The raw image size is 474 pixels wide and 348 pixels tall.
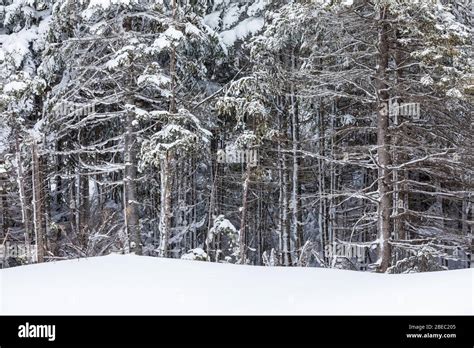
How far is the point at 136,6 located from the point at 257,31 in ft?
11.6

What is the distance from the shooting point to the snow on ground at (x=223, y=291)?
192 inches

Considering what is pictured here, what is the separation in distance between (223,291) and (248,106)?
861 centimetres

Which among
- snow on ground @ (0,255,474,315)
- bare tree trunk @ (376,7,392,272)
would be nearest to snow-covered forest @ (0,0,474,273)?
bare tree trunk @ (376,7,392,272)

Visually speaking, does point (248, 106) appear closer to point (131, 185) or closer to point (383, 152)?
point (131, 185)

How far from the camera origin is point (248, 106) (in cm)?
1379

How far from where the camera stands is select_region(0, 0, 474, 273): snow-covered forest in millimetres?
10609

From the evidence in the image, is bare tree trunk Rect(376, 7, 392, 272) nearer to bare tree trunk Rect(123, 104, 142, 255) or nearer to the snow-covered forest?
the snow-covered forest

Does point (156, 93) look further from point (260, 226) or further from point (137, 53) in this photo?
point (260, 226)

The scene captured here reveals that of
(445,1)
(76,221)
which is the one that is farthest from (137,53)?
(76,221)

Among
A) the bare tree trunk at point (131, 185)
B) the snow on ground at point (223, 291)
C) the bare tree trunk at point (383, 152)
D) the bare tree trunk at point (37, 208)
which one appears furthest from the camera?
the bare tree trunk at point (131, 185)

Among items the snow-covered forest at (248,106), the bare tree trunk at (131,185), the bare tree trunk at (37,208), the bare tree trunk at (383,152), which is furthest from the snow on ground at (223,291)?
the bare tree trunk at (131,185)

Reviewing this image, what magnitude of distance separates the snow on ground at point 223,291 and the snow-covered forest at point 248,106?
4.24 meters

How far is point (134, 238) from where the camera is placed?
45.9ft

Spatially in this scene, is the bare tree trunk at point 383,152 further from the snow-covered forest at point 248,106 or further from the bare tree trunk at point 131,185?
the bare tree trunk at point 131,185
